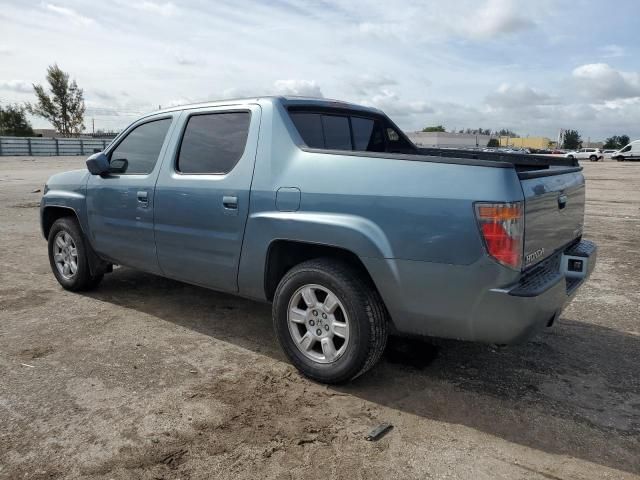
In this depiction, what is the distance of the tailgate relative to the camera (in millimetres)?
2893

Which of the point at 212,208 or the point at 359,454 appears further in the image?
the point at 212,208

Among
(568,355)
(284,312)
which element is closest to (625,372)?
(568,355)

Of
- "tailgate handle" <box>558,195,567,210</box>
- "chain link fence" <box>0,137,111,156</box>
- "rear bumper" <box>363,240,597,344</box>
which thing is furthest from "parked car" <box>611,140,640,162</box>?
"rear bumper" <box>363,240,597,344</box>

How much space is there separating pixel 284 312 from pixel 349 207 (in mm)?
875

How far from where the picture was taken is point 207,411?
3076mm

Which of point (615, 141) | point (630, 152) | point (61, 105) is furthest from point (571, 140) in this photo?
point (61, 105)

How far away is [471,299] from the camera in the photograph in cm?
284

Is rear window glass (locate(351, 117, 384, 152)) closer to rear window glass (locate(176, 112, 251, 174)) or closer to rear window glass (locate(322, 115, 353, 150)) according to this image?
rear window glass (locate(322, 115, 353, 150))

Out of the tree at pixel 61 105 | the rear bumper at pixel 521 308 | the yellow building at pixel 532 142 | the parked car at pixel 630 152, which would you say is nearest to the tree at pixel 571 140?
the yellow building at pixel 532 142

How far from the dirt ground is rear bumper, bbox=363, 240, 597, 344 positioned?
53cm

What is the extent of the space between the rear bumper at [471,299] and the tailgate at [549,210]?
147 mm

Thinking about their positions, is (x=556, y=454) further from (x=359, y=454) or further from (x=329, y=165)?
(x=329, y=165)

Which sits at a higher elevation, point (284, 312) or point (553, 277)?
point (553, 277)

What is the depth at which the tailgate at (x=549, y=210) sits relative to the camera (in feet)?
9.49
